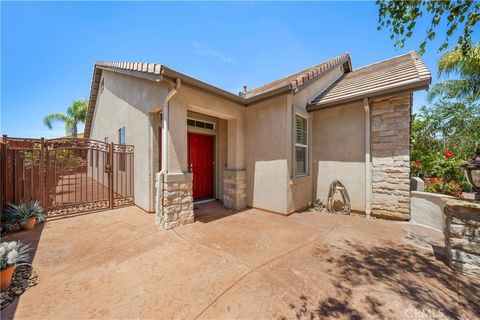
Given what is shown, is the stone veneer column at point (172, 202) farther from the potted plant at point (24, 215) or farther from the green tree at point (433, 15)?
the green tree at point (433, 15)

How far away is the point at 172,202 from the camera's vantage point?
14.2 feet

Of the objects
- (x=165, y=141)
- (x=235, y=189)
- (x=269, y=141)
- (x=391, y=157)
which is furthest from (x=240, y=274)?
(x=391, y=157)

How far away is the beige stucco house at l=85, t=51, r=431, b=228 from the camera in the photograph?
4.52m

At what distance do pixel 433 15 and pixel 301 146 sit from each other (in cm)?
395

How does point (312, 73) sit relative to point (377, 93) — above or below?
above

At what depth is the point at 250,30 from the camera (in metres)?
5.99

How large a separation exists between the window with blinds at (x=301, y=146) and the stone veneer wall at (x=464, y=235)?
3.43 m

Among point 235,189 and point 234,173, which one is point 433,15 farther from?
point 235,189

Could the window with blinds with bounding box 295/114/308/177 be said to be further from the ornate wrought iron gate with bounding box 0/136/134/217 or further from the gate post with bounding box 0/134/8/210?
the gate post with bounding box 0/134/8/210

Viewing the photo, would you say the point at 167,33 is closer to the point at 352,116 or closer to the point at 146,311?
the point at 352,116

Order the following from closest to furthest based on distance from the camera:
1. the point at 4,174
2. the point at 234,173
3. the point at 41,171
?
the point at 4,174 → the point at 41,171 → the point at 234,173

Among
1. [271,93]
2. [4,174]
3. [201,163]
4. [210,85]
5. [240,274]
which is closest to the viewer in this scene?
[240,274]

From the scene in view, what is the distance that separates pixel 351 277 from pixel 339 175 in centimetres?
392

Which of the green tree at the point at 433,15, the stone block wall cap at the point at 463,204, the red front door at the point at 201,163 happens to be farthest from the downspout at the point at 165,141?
the stone block wall cap at the point at 463,204
